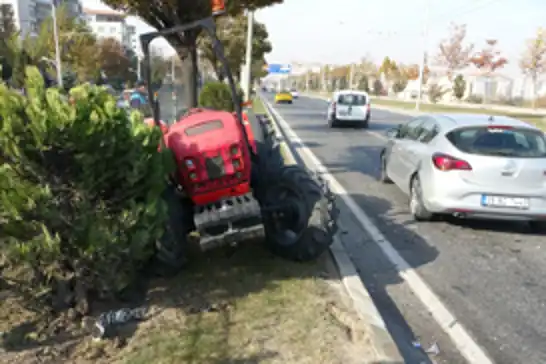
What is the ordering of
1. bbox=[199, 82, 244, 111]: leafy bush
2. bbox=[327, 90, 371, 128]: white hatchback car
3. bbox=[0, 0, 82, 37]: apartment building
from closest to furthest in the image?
bbox=[199, 82, 244, 111]: leafy bush, bbox=[327, 90, 371, 128]: white hatchback car, bbox=[0, 0, 82, 37]: apartment building

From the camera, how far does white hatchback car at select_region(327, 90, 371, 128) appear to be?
2300 centimetres

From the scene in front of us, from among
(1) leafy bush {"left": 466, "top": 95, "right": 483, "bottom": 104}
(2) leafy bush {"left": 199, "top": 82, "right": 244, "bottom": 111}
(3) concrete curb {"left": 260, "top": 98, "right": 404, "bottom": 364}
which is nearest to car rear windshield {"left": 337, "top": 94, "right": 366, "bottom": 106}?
(2) leafy bush {"left": 199, "top": 82, "right": 244, "bottom": 111}

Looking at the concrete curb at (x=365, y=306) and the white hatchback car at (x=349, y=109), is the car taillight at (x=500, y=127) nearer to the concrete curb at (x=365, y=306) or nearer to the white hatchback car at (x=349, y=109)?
the concrete curb at (x=365, y=306)

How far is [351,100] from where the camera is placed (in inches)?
930

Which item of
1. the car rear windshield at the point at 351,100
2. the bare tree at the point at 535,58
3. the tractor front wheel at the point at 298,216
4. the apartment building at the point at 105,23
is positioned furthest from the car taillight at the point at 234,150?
the apartment building at the point at 105,23

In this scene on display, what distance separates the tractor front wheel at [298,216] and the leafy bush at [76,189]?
58.3 inches

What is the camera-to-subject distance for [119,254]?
12.2 feet

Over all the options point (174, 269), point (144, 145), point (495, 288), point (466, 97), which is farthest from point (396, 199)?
point (466, 97)

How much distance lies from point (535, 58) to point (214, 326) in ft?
160

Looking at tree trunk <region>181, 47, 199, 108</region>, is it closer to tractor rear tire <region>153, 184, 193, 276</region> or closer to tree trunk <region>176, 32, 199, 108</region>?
tree trunk <region>176, 32, 199, 108</region>

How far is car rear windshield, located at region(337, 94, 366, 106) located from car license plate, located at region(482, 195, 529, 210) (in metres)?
17.2

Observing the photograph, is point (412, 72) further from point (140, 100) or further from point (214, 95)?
point (140, 100)

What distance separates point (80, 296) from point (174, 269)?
2.75ft

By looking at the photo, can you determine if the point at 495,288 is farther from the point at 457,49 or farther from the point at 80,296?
the point at 457,49
